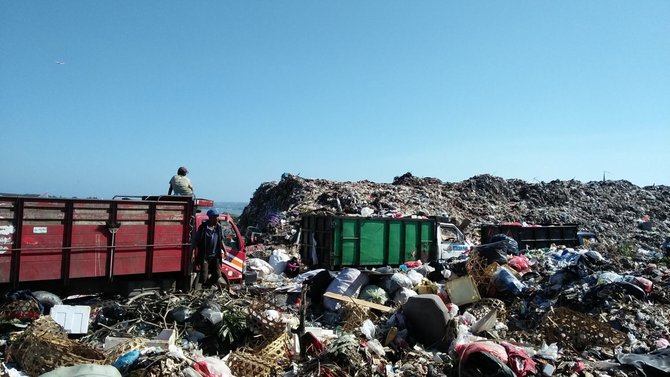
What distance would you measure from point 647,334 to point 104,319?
6999mm

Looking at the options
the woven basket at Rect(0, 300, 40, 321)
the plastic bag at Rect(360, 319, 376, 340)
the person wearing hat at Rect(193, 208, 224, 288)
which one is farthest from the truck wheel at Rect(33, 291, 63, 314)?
the plastic bag at Rect(360, 319, 376, 340)

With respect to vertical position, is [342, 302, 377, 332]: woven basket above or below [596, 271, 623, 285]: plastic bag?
below

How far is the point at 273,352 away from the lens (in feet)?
17.5

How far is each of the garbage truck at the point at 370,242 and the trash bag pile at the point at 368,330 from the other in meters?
1.82

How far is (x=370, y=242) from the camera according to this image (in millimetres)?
11508

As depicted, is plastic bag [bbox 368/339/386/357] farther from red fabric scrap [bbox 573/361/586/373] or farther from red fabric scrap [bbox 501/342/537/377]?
red fabric scrap [bbox 573/361/586/373]

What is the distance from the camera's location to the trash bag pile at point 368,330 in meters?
4.86

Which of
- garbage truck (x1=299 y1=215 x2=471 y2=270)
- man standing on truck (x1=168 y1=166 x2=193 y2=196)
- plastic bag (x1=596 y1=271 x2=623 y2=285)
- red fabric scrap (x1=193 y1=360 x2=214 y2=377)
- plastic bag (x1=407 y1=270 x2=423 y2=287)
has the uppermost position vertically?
man standing on truck (x1=168 y1=166 x2=193 y2=196)

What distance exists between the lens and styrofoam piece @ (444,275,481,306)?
316 inches

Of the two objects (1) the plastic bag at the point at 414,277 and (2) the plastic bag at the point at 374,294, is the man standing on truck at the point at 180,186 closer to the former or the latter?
(2) the plastic bag at the point at 374,294

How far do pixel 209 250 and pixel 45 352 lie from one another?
144 inches

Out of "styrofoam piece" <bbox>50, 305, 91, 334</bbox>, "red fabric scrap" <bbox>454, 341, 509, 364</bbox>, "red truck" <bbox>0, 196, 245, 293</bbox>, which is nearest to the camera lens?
"red fabric scrap" <bbox>454, 341, 509, 364</bbox>

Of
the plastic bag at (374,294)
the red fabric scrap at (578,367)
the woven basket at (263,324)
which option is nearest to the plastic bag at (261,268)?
the plastic bag at (374,294)

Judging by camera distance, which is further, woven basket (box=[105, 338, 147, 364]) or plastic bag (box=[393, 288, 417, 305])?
plastic bag (box=[393, 288, 417, 305])
